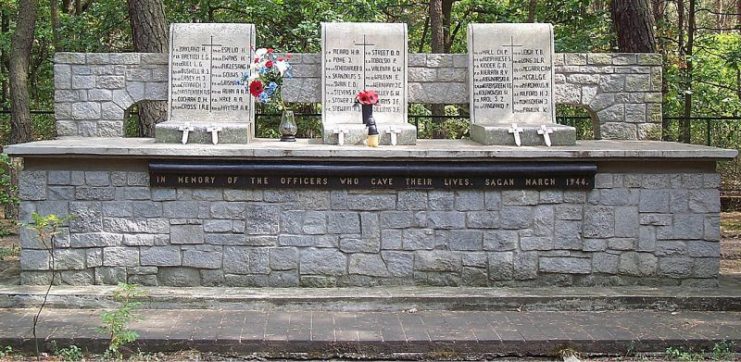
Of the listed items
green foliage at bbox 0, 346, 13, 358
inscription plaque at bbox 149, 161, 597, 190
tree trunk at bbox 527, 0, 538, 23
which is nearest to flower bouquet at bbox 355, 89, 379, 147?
inscription plaque at bbox 149, 161, 597, 190

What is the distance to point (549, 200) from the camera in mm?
6816

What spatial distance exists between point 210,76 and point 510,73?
3.12 metres

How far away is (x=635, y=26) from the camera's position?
10.1 m

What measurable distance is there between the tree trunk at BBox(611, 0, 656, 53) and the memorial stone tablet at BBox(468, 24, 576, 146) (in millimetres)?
2575

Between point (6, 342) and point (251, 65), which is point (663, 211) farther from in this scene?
point (6, 342)

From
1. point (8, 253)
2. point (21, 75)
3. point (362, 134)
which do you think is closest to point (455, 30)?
point (21, 75)

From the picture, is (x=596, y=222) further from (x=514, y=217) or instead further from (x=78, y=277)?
(x=78, y=277)

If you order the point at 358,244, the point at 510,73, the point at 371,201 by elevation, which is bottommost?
Answer: the point at 358,244

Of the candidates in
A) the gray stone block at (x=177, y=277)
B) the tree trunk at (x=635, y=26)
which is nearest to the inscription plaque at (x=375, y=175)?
the gray stone block at (x=177, y=277)

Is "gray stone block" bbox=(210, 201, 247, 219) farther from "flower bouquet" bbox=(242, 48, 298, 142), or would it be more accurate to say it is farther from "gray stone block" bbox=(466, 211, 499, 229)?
"gray stone block" bbox=(466, 211, 499, 229)

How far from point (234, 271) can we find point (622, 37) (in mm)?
6351

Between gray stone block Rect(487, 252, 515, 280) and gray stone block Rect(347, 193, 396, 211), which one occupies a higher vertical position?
gray stone block Rect(347, 193, 396, 211)

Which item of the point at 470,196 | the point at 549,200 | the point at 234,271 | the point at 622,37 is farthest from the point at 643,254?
the point at 622,37

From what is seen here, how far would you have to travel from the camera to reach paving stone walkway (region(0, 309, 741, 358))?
215 inches
